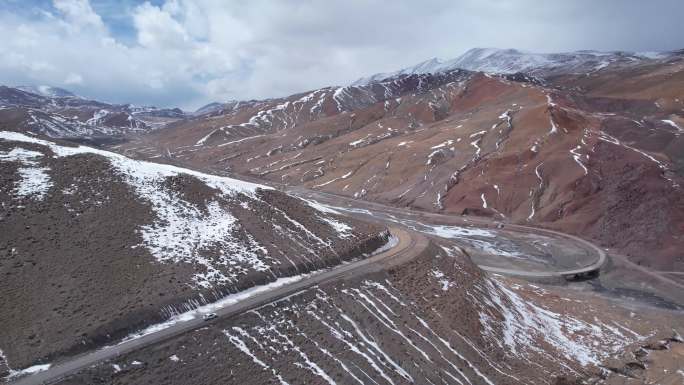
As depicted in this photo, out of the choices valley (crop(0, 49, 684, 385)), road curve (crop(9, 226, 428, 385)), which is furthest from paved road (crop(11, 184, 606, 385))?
valley (crop(0, 49, 684, 385))

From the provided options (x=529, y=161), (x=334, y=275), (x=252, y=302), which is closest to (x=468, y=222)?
(x=529, y=161)

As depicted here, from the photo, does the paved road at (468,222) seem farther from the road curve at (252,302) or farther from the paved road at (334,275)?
the road curve at (252,302)

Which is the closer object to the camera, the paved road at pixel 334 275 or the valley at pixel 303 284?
the paved road at pixel 334 275

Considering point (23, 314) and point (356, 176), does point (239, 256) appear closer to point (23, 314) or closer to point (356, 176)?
point (23, 314)

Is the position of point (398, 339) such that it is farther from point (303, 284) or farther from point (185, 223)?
point (185, 223)

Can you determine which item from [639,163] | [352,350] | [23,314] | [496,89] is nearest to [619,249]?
[639,163]

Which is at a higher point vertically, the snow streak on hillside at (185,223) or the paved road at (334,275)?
the snow streak on hillside at (185,223)

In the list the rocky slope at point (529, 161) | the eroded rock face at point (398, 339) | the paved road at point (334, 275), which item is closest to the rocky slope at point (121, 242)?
the paved road at point (334, 275)
